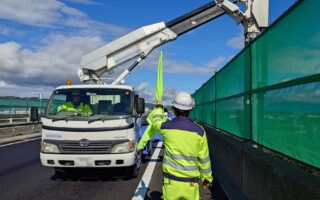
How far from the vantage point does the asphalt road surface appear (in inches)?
229

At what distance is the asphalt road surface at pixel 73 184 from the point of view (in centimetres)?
583

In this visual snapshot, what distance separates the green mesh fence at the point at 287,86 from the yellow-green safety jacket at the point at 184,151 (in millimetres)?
1109

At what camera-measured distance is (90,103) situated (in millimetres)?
7582

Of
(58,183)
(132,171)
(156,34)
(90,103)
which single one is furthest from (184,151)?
(156,34)

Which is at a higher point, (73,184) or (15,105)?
(15,105)

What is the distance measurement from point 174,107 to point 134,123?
3969 mm

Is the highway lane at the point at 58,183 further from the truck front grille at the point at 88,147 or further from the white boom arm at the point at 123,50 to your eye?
the white boom arm at the point at 123,50

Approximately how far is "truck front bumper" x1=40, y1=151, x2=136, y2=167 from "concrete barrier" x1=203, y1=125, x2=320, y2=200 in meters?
2.10

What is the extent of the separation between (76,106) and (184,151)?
4981mm

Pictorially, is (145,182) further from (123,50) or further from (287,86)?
(123,50)

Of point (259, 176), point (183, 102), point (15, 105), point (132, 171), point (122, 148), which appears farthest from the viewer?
point (15, 105)

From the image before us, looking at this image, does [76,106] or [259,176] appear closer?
[259,176]

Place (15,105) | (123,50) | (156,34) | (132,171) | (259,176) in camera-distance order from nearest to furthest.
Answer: (259,176)
(132,171)
(123,50)
(156,34)
(15,105)

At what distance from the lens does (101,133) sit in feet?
21.5
